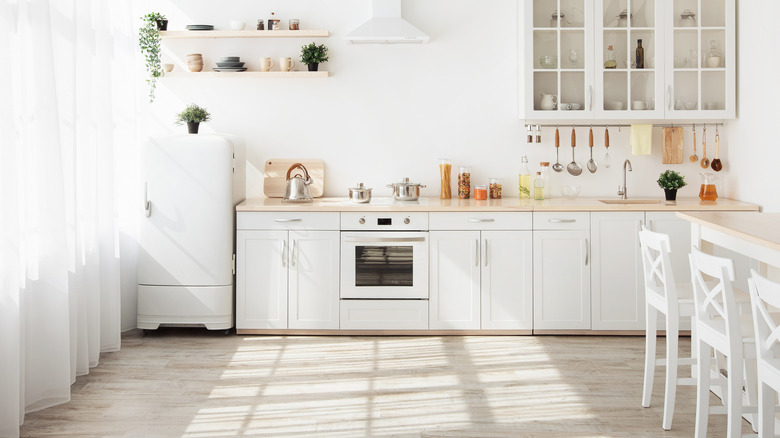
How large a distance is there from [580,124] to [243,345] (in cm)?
279

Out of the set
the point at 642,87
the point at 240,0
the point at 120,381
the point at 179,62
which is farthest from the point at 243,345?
the point at 642,87

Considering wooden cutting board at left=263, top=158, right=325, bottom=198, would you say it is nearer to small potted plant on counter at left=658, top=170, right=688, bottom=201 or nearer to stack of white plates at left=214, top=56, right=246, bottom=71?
stack of white plates at left=214, top=56, right=246, bottom=71

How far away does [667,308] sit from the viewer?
307 cm

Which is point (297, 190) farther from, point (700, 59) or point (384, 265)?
point (700, 59)

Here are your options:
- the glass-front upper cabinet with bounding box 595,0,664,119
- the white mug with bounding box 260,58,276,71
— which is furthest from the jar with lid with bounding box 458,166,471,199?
the white mug with bounding box 260,58,276,71

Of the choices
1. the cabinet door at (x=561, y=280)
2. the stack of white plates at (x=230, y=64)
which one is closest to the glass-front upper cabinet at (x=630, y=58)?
the cabinet door at (x=561, y=280)

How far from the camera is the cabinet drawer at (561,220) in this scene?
179 inches

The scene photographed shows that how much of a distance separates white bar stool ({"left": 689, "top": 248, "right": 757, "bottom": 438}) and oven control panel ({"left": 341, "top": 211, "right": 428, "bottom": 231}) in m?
1.97

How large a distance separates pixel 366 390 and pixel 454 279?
1216 millimetres

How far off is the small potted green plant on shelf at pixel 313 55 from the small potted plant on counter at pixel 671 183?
2.46m

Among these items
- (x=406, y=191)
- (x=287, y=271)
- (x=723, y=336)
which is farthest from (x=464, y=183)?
(x=723, y=336)

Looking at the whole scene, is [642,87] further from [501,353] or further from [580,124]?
[501,353]

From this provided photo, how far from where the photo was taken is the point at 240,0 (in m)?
5.09

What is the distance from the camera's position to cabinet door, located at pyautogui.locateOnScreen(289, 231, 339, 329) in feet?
15.1
